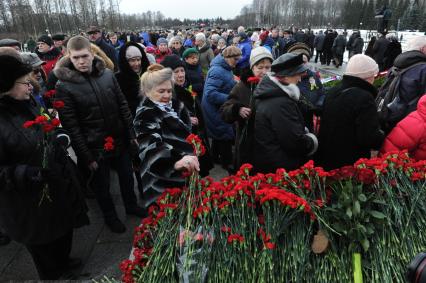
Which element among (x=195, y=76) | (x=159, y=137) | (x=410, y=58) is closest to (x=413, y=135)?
(x=410, y=58)

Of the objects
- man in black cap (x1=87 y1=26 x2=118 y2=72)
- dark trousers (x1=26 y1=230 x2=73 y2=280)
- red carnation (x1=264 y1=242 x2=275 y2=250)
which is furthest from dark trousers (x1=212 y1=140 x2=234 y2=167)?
red carnation (x1=264 y1=242 x2=275 y2=250)

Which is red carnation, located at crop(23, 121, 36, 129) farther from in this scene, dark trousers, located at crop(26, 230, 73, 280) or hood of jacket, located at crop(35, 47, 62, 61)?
hood of jacket, located at crop(35, 47, 62, 61)

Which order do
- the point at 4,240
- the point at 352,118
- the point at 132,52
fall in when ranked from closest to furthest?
the point at 352,118 < the point at 4,240 < the point at 132,52

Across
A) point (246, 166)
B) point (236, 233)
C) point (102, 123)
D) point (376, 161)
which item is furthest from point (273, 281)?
point (102, 123)

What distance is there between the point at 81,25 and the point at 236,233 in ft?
127

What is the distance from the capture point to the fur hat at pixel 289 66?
2398mm

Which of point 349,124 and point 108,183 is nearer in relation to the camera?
point 349,124

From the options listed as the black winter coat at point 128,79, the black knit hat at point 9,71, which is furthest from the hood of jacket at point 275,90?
the black winter coat at point 128,79

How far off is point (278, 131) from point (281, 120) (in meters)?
0.09

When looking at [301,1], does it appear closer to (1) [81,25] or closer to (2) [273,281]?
(1) [81,25]

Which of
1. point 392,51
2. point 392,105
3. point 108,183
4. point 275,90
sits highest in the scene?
point 275,90

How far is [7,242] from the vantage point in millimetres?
3246

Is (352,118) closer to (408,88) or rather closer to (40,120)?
(408,88)

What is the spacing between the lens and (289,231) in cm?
161
